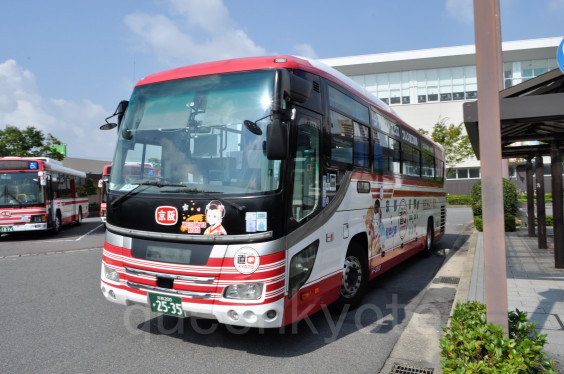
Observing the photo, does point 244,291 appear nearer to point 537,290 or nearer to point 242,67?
point 242,67

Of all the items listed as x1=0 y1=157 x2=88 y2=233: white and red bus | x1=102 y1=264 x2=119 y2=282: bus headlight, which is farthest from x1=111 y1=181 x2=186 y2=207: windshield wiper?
x1=0 y1=157 x2=88 y2=233: white and red bus

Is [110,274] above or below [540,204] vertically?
below

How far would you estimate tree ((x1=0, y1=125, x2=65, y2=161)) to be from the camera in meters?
32.0

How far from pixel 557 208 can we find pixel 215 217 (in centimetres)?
704

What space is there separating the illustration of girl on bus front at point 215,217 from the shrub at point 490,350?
7.37 ft

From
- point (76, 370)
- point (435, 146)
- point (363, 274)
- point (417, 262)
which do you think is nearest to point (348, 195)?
point (363, 274)

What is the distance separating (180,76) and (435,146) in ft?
31.6

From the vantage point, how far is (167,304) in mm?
4328

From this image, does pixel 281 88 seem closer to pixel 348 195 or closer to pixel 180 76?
pixel 180 76

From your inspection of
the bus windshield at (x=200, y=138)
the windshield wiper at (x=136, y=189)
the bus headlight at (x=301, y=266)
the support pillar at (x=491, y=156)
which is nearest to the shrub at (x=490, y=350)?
the support pillar at (x=491, y=156)

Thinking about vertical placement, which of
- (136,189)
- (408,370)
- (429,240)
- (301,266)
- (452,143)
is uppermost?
(452,143)

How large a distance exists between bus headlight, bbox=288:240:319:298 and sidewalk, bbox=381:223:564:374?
3.80 feet

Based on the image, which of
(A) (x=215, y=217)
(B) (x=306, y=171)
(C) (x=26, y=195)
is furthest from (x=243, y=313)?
(C) (x=26, y=195)

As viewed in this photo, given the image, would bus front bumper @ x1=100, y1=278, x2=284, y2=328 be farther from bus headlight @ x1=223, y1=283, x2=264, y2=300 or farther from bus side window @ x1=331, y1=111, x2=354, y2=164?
bus side window @ x1=331, y1=111, x2=354, y2=164
